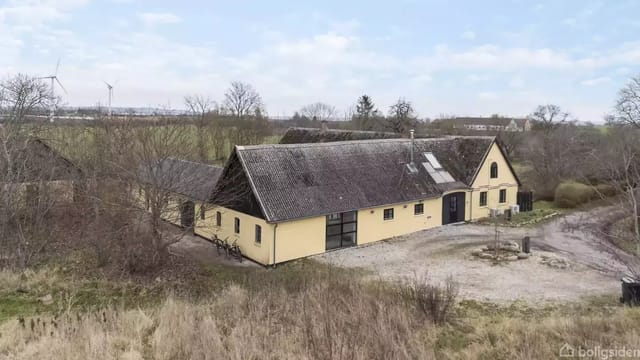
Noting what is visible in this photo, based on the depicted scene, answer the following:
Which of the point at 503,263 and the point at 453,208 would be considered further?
the point at 453,208

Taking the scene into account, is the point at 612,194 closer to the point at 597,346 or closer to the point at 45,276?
the point at 597,346

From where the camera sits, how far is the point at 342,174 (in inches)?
977

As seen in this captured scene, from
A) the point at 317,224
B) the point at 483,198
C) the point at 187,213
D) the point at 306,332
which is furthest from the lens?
the point at 483,198

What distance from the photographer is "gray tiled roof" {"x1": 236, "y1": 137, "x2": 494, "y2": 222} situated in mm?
21989

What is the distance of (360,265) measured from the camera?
2120 centimetres

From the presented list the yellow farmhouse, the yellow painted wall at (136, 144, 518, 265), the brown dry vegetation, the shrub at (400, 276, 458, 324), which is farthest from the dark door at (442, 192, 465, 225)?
the shrub at (400, 276, 458, 324)

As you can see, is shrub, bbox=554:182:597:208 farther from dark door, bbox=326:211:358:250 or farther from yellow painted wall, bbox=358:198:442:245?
dark door, bbox=326:211:358:250

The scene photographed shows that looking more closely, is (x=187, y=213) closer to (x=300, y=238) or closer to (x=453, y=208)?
(x=300, y=238)

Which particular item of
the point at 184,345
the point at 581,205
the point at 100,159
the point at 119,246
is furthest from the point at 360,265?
the point at 581,205

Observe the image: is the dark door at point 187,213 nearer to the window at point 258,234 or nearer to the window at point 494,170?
the window at point 258,234

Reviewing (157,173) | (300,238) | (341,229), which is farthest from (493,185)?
(157,173)

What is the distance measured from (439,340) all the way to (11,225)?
19542 mm

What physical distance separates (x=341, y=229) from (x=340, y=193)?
5.60ft

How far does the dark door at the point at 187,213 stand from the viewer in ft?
79.9
